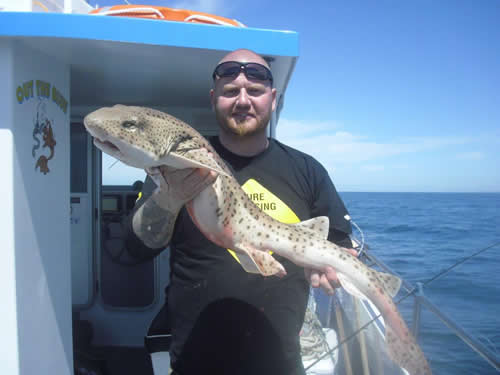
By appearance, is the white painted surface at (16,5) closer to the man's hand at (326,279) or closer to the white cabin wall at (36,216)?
the white cabin wall at (36,216)

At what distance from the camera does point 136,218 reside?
2018mm

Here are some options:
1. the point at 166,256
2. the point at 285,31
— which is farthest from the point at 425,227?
the point at 285,31

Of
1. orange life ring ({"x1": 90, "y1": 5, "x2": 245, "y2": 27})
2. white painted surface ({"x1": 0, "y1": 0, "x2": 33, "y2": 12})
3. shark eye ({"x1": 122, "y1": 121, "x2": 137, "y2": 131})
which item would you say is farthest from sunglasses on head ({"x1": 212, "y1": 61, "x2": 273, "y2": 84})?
white painted surface ({"x1": 0, "y1": 0, "x2": 33, "y2": 12})

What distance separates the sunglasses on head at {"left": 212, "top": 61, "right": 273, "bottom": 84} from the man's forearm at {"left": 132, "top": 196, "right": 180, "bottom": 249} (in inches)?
39.4

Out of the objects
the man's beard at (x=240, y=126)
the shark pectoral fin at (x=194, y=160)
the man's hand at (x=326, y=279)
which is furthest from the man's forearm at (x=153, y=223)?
the man's hand at (x=326, y=279)

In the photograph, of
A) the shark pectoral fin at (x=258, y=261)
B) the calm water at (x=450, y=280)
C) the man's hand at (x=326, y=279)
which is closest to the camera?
the shark pectoral fin at (x=258, y=261)

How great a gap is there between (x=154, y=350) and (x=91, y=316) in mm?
2452

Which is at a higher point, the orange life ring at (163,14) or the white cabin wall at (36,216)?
the orange life ring at (163,14)

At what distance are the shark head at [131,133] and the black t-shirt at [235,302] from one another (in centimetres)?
73

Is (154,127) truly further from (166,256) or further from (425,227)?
(425,227)

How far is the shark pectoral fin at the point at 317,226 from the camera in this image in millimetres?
2098

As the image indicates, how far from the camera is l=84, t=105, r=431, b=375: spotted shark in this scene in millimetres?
1428

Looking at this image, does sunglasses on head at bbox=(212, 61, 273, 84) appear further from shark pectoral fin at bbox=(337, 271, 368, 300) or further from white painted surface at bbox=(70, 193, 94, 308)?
white painted surface at bbox=(70, 193, 94, 308)

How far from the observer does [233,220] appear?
1902mm
